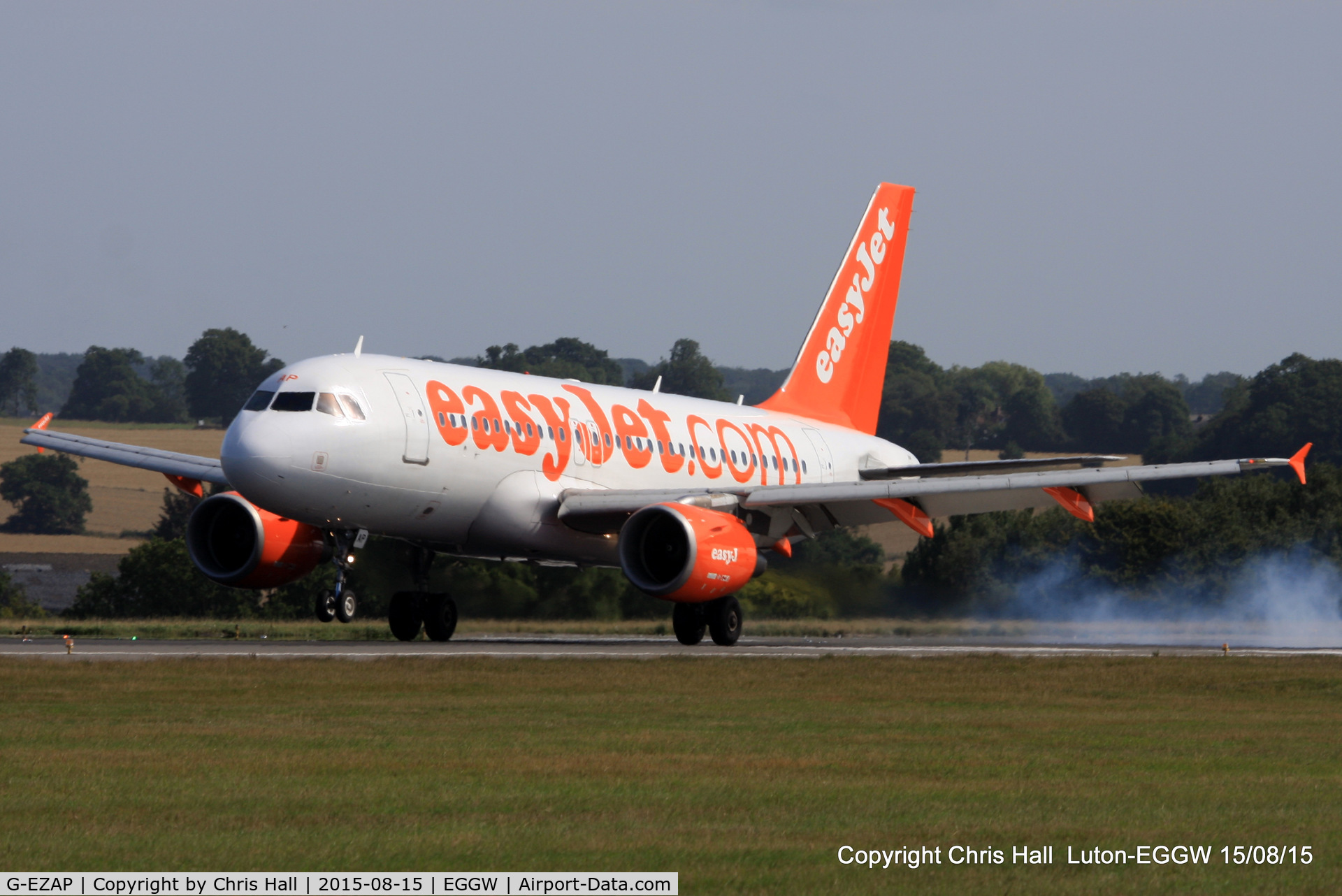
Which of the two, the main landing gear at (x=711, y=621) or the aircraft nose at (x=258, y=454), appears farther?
the main landing gear at (x=711, y=621)

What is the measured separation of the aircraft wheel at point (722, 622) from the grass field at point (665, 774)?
893 centimetres

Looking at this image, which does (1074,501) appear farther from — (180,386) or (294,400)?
(180,386)

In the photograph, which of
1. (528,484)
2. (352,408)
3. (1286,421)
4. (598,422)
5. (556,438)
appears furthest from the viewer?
(1286,421)

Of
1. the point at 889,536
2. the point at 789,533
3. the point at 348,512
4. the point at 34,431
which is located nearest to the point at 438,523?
the point at 348,512

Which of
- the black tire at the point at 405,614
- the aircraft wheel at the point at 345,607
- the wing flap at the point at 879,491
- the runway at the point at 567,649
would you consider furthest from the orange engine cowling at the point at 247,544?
the wing flap at the point at 879,491

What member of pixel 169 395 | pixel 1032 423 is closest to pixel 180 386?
pixel 169 395

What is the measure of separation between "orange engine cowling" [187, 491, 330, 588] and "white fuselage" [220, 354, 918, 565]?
224cm

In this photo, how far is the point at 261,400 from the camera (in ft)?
90.9

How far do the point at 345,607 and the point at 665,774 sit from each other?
48.6 feet

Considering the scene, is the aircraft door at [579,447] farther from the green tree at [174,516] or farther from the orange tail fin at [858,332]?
Result: the green tree at [174,516]

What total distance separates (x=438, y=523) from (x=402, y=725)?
12929mm

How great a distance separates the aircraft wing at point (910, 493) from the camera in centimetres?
3028

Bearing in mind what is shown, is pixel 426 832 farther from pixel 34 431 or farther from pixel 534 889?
pixel 34 431

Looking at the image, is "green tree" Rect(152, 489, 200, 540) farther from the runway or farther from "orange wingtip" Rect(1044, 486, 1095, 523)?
"orange wingtip" Rect(1044, 486, 1095, 523)
